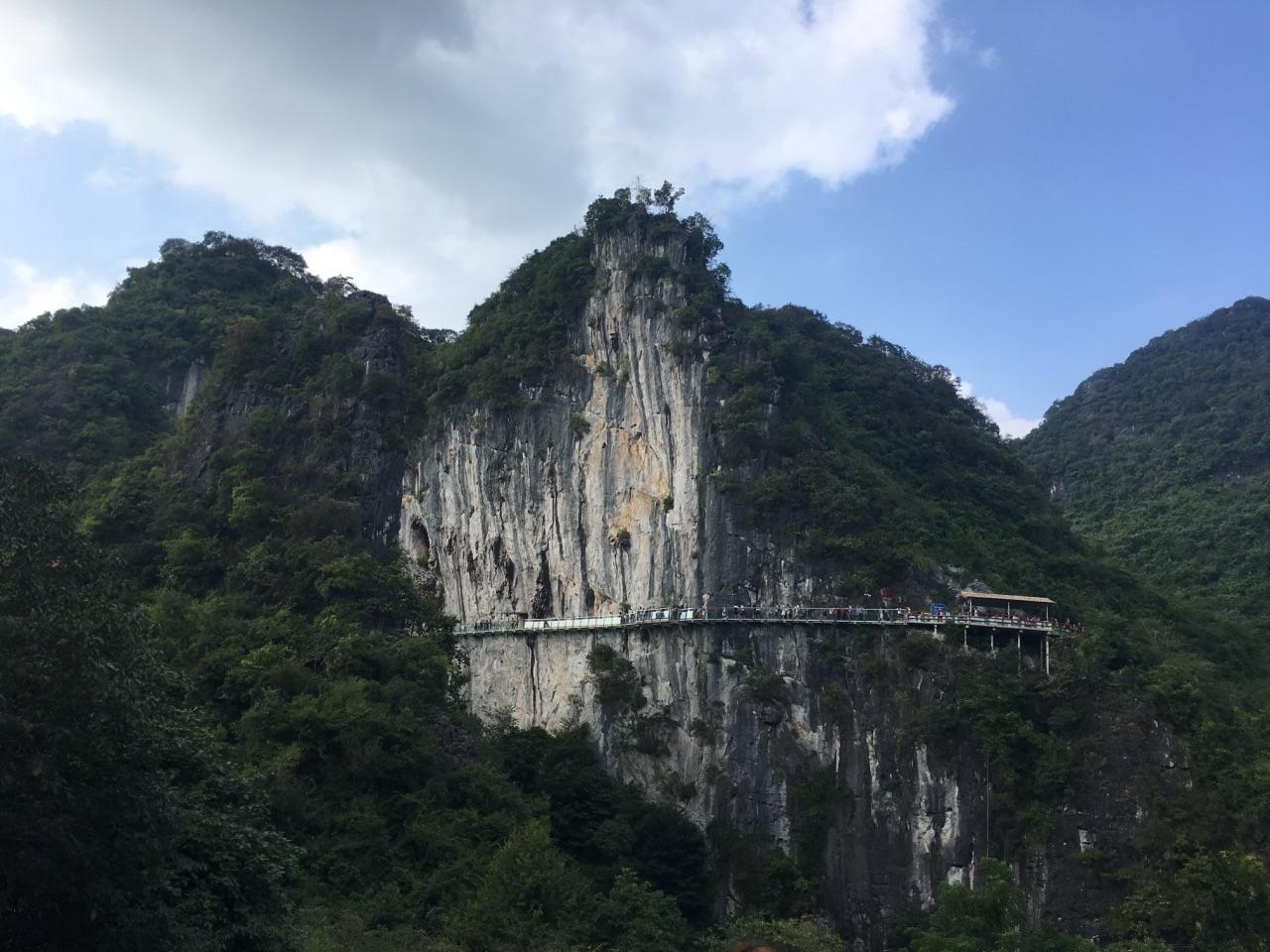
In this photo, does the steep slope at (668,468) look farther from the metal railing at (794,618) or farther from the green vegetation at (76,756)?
the green vegetation at (76,756)

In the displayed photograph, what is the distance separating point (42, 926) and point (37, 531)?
3.50m

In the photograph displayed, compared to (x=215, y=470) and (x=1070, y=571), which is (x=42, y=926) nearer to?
(x=215, y=470)

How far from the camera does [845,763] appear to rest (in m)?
30.5

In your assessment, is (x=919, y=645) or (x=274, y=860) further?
(x=919, y=645)

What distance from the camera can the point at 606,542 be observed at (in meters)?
36.2

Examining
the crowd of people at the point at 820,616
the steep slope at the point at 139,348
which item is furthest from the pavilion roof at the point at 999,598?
the steep slope at the point at 139,348

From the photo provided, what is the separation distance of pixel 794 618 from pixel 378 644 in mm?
10957

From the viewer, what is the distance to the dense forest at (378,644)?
10805mm

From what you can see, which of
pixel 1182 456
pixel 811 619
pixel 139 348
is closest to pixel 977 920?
pixel 811 619

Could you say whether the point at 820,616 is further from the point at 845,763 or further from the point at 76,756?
the point at 76,756

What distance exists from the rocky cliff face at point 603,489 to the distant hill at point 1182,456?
19318 mm

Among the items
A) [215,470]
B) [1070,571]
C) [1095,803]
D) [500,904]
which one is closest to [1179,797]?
[1095,803]

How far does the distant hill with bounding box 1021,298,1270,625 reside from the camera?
44125mm

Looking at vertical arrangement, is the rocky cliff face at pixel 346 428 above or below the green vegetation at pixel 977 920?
above
